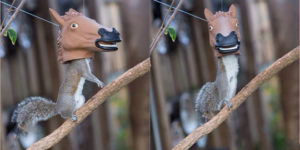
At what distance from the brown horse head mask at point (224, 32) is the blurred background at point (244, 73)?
0.04 meters

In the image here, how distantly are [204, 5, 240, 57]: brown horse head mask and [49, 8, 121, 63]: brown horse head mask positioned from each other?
568 millimetres

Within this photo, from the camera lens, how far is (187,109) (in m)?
2.63

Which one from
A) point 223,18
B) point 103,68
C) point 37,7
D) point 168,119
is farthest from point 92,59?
point 223,18

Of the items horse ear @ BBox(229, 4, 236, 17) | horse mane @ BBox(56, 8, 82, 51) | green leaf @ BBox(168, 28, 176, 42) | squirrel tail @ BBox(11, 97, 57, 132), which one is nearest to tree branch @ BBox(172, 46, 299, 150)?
horse ear @ BBox(229, 4, 236, 17)

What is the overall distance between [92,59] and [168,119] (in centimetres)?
61

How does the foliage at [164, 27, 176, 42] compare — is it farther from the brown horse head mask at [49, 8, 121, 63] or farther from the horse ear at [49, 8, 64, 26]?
the horse ear at [49, 8, 64, 26]

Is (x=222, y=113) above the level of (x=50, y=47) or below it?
below

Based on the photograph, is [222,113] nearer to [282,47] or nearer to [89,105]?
[282,47]

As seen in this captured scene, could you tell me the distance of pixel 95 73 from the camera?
2471 mm

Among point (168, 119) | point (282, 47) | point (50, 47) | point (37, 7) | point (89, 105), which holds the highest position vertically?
point (37, 7)

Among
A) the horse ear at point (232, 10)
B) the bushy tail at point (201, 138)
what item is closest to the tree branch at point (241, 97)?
the bushy tail at point (201, 138)

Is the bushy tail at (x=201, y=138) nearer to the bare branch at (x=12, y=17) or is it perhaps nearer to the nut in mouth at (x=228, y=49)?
the nut in mouth at (x=228, y=49)

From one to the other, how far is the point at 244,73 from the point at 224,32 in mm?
277

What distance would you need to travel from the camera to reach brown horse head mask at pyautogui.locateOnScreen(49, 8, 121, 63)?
2373 millimetres
